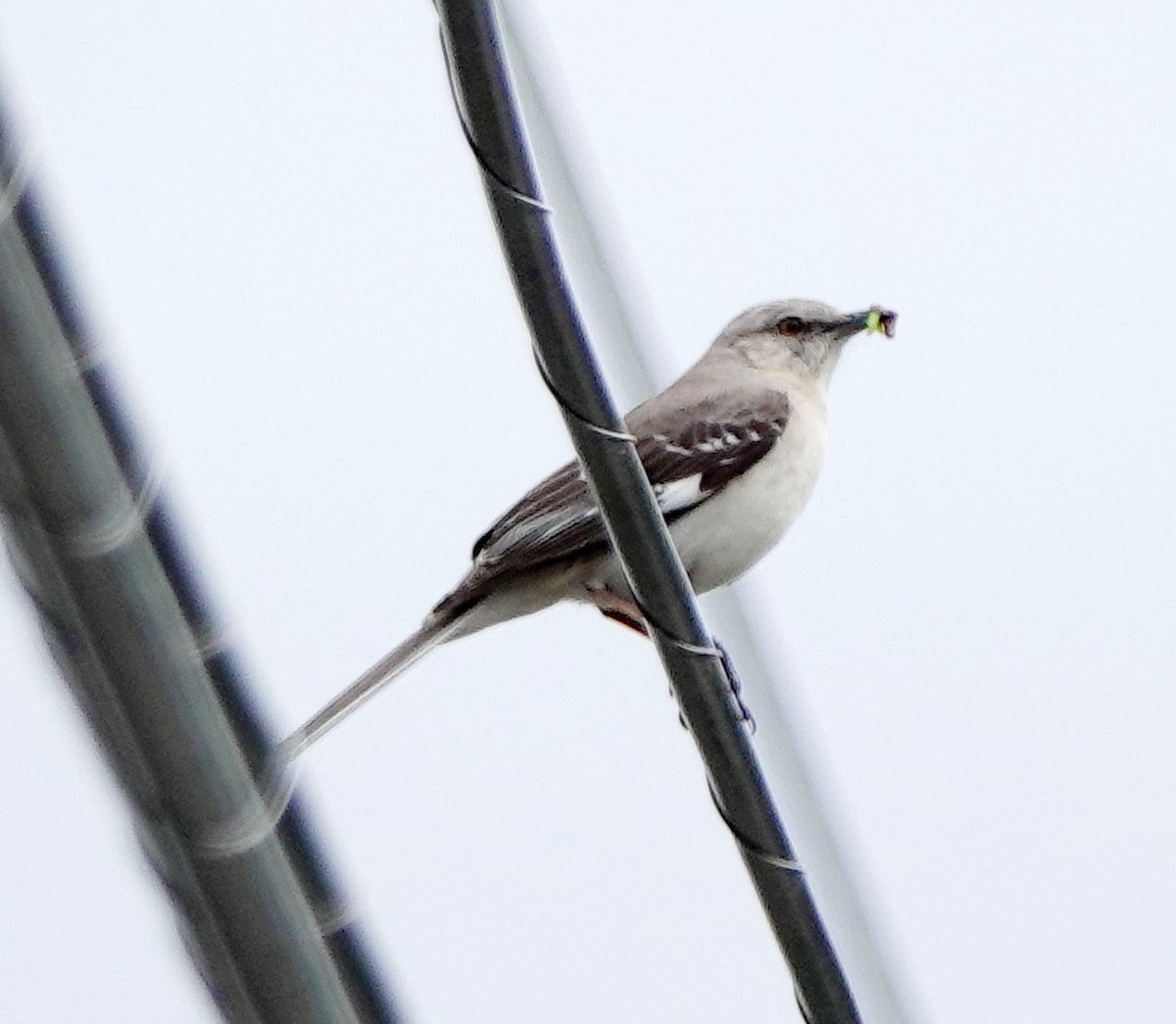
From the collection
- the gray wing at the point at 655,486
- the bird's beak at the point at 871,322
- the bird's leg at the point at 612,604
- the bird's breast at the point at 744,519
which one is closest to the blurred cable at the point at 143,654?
the gray wing at the point at 655,486

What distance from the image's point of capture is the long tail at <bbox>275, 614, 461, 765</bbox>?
482 centimetres

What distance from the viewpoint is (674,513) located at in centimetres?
566

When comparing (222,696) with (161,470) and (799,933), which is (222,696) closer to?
(161,470)

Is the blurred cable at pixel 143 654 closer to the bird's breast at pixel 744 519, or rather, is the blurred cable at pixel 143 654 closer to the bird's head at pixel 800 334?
the bird's breast at pixel 744 519

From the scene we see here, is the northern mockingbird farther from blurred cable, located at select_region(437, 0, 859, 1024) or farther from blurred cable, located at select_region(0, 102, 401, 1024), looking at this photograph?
blurred cable, located at select_region(0, 102, 401, 1024)

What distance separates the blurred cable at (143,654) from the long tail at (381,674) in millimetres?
2582

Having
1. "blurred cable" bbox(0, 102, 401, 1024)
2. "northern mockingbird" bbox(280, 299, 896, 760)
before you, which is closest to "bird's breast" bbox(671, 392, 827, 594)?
"northern mockingbird" bbox(280, 299, 896, 760)

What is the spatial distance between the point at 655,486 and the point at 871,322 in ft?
4.60

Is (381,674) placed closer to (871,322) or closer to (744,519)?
(744,519)

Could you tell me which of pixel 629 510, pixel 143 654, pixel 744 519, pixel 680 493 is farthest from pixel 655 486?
pixel 143 654

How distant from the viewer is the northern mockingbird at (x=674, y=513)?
17.8 feet

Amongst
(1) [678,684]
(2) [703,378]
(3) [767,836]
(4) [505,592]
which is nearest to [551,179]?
(1) [678,684]

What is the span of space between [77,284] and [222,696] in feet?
1.45

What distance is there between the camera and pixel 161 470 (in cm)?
191
